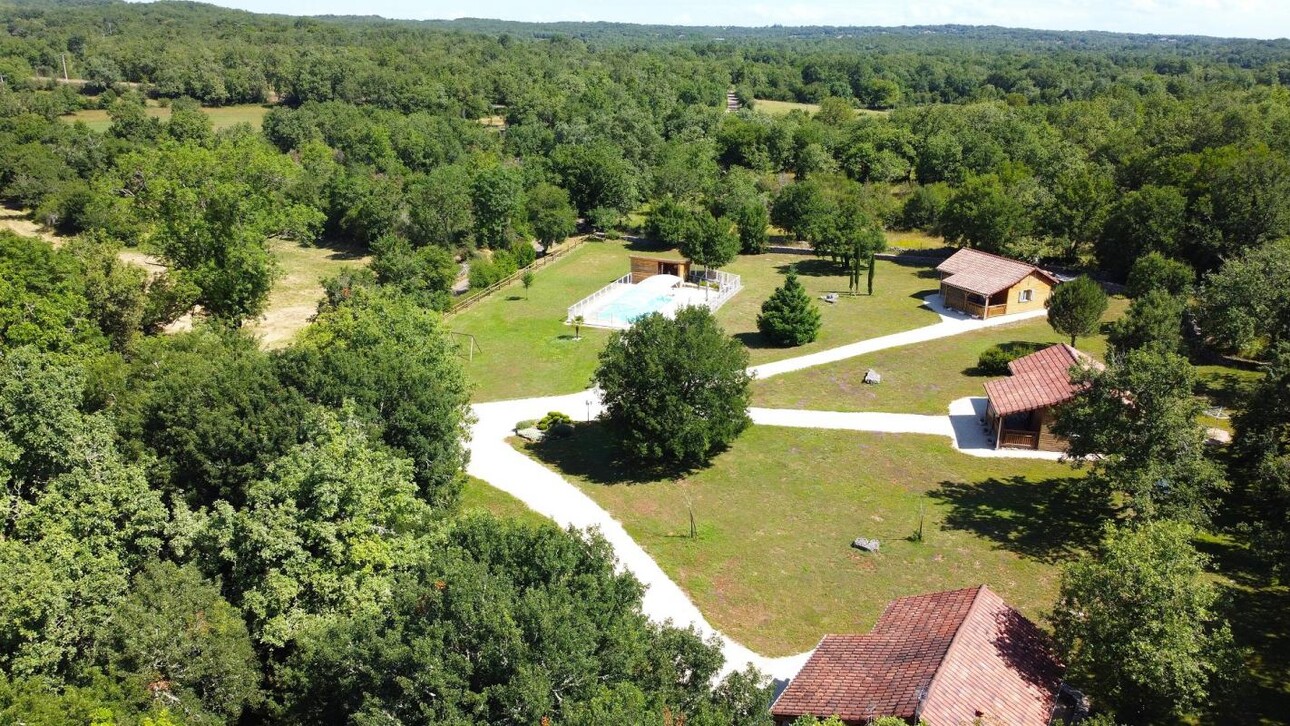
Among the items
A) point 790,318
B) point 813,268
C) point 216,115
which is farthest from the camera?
point 216,115

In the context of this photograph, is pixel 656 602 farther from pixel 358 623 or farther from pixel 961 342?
pixel 961 342

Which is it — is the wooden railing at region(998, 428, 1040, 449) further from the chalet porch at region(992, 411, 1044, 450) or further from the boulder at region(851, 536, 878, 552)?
the boulder at region(851, 536, 878, 552)

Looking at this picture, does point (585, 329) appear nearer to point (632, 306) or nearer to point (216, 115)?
point (632, 306)

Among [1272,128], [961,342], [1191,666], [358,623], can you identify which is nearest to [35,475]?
[358,623]

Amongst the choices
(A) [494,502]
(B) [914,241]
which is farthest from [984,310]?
(A) [494,502]

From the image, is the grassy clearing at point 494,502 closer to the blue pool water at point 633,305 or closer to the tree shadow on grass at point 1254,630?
the blue pool water at point 633,305

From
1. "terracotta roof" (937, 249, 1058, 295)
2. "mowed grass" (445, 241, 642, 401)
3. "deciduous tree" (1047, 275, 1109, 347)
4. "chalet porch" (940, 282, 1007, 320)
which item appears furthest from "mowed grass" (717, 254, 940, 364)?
"mowed grass" (445, 241, 642, 401)
